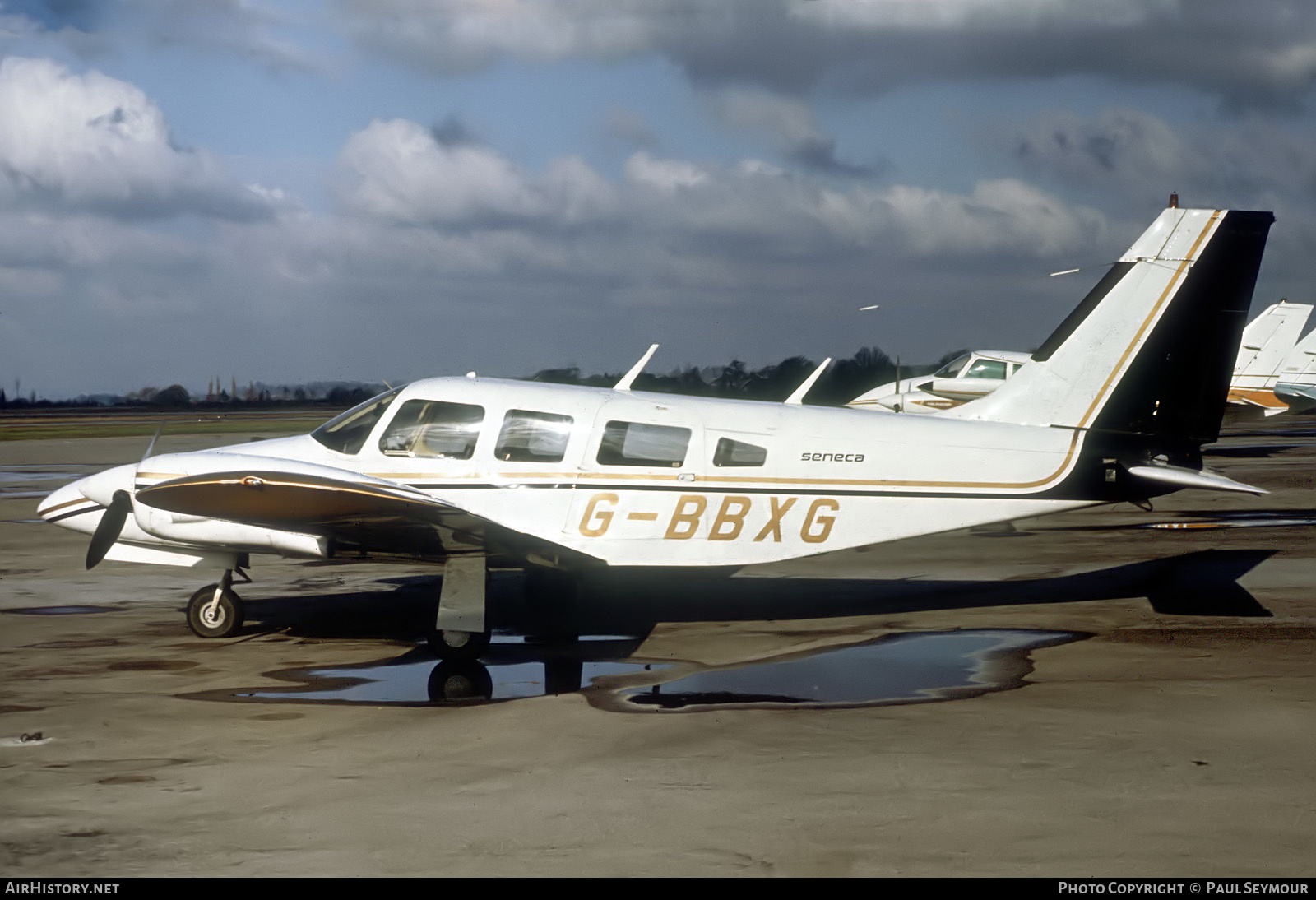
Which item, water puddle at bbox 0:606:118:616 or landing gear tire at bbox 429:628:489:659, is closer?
landing gear tire at bbox 429:628:489:659

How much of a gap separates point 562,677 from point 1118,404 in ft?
18.8

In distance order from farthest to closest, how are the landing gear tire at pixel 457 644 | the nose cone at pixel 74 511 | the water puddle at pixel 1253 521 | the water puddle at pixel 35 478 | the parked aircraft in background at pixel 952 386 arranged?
the parked aircraft in background at pixel 952 386
the water puddle at pixel 35 478
the water puddle at pixel 1253 521
the nose cone at pixel 74 511
the landing gear tire at pixel 457 644

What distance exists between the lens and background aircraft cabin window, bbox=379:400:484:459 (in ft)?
33.7

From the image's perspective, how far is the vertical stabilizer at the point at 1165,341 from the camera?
10508 mm

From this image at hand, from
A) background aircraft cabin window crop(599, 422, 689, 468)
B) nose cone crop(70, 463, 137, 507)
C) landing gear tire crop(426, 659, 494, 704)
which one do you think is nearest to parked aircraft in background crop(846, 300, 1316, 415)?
background aircraft cabin window crop(599, 422, 689, 468)

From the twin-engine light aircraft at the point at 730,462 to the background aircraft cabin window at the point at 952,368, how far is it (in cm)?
1623

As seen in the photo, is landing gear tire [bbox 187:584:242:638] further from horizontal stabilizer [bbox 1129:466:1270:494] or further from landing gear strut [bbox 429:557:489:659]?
horizontal stabilizer [bbox 1129:466:1270:494]

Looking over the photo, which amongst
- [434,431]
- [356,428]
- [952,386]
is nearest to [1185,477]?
[434,431]

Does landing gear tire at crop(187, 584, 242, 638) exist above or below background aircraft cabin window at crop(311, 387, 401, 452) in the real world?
below

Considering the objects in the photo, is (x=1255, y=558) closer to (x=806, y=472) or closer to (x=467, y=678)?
(x=806, y=472)

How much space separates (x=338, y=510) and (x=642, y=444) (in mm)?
2721

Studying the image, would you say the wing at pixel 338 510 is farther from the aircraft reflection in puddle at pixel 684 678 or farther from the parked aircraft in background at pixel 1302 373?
the parked aircraft in background at pixel 1302 373

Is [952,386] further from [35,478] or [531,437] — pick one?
[35,478]

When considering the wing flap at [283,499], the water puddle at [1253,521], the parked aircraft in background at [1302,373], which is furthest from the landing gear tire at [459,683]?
the parked aircraft in background at [1302,373]
